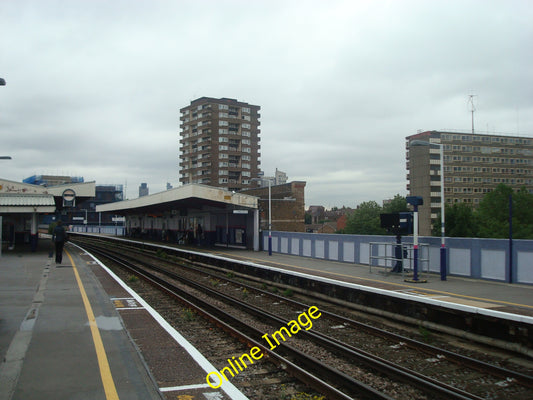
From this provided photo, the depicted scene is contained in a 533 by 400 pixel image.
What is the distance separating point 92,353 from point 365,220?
95561mm

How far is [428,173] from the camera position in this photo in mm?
90562

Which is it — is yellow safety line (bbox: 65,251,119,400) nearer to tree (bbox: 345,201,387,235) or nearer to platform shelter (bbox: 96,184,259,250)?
platform shelter (bbox: 96,184,259,250)

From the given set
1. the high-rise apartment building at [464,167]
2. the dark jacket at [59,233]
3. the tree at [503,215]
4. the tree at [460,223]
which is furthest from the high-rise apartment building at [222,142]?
the dark jacket at [59,233]

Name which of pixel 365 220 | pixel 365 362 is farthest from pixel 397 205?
pixel 365 362

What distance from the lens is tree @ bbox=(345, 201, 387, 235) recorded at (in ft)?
317

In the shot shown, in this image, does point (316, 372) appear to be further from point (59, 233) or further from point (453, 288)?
point (59, 233)

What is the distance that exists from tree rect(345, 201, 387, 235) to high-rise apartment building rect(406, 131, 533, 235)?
365 inches

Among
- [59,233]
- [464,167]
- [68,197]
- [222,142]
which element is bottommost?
[59,233]

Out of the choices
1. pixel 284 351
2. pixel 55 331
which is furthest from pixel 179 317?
pixel 284 351

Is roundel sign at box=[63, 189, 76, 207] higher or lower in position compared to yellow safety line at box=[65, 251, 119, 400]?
higher

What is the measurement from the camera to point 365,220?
98938mm

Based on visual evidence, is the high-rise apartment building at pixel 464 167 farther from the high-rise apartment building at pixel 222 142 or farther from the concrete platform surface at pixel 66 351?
the concrete platform surface at pixel 66 351

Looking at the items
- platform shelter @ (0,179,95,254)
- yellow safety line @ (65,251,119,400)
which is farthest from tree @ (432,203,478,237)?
yellow safety line @ (65,251,119,400)

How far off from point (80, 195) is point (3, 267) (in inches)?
583
